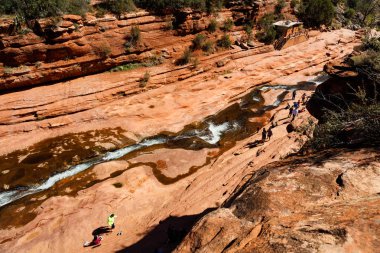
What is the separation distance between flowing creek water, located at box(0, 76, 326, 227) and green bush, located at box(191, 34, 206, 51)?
690 cm

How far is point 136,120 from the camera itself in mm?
20531

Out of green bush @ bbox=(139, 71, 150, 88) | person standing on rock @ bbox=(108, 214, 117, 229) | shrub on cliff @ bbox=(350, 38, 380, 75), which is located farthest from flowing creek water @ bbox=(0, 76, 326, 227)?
shrub on cliff @ bbox=(350, 38, 380, 75)

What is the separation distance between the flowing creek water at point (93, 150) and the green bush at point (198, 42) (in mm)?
6902

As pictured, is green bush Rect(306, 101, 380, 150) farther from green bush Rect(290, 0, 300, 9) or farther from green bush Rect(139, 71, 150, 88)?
green bush Rect(290, 0, 300, 9)

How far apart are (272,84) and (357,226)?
22888 millimetres

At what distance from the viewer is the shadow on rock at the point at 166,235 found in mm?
10237

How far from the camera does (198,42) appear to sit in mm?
26062

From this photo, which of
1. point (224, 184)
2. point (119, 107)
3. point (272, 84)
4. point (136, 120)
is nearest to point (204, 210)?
point (224, 184)

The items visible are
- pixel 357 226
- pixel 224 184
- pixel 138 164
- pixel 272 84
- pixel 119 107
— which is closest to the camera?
pixel 357 226

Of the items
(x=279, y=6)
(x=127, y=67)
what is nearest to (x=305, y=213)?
(x=127, y=67)

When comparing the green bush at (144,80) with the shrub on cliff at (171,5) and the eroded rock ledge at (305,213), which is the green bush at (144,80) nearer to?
the shrub on cliff at (171,5)

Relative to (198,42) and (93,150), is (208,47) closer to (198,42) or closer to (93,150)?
(198,42)

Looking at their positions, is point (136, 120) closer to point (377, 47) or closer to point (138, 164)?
point (138, 164)

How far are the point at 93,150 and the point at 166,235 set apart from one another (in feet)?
27.9
